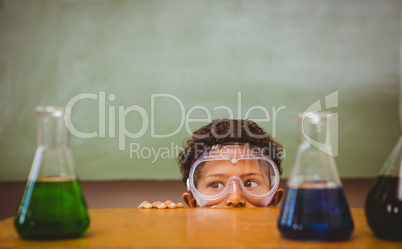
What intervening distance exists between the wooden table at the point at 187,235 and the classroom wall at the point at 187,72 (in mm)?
1701

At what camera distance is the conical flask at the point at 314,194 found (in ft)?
1.57

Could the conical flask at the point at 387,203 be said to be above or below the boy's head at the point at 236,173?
above

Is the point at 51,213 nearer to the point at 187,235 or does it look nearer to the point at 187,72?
the point at 187,235

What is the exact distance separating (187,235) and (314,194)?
0.58 feet

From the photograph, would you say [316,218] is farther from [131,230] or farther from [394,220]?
[131,230]

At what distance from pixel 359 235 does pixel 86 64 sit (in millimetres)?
2199

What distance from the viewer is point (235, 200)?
1.23m

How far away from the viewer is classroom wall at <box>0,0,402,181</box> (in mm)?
2402

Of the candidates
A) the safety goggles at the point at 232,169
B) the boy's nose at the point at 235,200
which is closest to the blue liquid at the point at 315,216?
the boy's nose at the point at 235,200

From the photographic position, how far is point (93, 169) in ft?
7.81

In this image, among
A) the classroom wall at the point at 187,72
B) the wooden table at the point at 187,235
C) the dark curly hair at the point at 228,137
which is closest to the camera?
the wooden table at the point at 187,235

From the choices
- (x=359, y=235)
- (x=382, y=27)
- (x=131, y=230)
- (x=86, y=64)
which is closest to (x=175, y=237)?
(x=131, y=230)

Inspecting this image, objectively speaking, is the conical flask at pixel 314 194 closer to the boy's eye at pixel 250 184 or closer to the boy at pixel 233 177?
the boy at pixel 233 177

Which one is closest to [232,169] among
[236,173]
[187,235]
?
[236,173]
